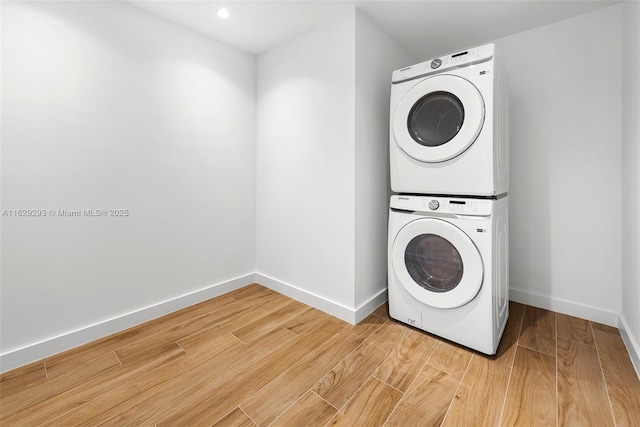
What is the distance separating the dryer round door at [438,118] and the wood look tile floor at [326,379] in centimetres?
118

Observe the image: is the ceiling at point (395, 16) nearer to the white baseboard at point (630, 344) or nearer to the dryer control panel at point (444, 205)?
the dryer control panel at point (444, 205)

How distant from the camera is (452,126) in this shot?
1.61m

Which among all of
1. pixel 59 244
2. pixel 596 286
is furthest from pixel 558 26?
pixel 59 244

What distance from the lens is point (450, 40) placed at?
2232 millimetres

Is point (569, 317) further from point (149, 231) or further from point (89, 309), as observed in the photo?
point (89, 309)

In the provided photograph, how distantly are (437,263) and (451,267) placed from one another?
85 mm

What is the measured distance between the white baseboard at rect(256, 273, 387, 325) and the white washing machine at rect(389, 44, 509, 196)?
88cm

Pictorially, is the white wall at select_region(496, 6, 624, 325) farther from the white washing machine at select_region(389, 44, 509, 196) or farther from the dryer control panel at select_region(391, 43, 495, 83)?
the dryer control panel at select_region(391, 43, 495, 83)

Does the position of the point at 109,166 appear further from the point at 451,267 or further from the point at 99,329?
the point at 451,267

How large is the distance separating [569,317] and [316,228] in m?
1.94

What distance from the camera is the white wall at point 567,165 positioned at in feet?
5.94

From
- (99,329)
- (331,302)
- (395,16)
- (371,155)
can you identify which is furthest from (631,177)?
(99,329)

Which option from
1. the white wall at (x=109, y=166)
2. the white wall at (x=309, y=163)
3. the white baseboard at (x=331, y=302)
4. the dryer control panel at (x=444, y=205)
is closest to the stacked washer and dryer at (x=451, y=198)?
the dryer control panel at (x=444, y=205)

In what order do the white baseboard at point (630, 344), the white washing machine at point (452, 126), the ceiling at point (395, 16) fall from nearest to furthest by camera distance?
1. the white baseboard at point (630, 344)
2. the white washing machine at point (452, 126)
3. the ceiling at point (395, 16)
